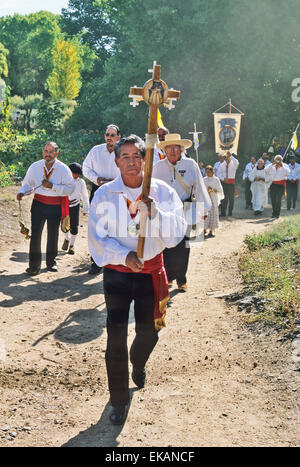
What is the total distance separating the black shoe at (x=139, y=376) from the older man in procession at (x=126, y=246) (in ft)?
Result: 1.47

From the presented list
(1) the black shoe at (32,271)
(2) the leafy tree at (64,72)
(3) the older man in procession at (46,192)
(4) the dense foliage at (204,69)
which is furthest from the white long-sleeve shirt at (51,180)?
(2) the leafy tree at (64,72)

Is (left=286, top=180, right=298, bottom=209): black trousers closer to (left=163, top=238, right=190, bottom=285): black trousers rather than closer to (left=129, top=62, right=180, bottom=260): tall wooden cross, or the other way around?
(left=163, top=238, right=190, bottom=285): black trousers

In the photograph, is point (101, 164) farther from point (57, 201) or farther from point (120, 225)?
point (120, 225)

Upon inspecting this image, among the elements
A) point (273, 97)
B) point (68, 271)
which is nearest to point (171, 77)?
point (273, 97)

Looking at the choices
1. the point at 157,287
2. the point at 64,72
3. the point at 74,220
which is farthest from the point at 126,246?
the point at 64,72

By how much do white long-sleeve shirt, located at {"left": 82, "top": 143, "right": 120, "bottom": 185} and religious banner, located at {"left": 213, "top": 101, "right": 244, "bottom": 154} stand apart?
8.81 m

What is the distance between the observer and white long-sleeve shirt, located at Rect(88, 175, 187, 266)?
4.36 m

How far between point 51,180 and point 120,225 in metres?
4.95

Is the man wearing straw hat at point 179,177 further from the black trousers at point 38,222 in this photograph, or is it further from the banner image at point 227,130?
the banner image at point 227,130

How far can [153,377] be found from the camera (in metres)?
5.37

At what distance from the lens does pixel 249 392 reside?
4.94m

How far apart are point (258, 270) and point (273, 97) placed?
1980cm

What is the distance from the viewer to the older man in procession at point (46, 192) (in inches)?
358

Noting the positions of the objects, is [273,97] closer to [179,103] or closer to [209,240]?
[179,103]
